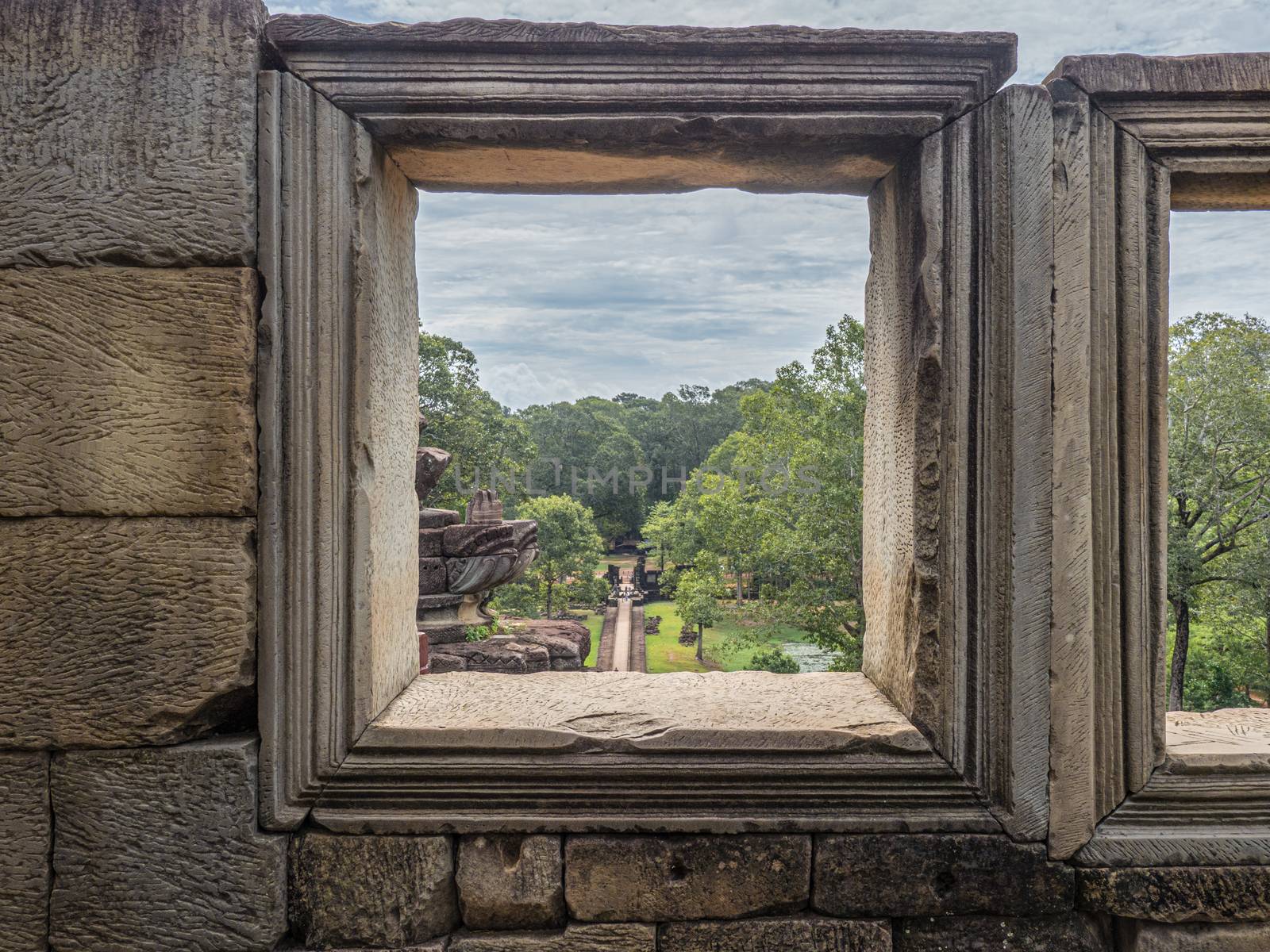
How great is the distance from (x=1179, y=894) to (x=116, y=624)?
101 inches

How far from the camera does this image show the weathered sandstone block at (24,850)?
1.59 m

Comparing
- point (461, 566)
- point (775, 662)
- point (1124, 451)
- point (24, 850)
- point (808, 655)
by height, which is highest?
point (1124, 451)

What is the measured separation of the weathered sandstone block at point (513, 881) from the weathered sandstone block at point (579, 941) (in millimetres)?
38

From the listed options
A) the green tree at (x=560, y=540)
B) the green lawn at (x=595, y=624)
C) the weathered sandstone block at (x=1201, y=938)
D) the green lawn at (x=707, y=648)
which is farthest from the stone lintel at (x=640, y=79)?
the green lawn at (x=595, y=624)

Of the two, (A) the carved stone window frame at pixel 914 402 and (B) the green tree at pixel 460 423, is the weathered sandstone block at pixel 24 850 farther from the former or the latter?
(B) the green tree at pixel 460 423

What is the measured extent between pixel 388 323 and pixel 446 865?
138 cm

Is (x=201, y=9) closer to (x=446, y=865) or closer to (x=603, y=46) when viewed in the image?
(x=603, y=46)

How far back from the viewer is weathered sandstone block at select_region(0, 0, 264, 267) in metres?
1.57

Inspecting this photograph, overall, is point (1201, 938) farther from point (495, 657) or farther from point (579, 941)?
point (495, 657)

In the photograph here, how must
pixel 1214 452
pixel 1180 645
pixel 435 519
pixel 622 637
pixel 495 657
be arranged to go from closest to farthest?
1. pixel 495 657
2. pixel 1180 645
3. pixel 1214 452
4. pixel 435 519
5. pixel 622 637

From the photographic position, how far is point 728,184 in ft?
6.34

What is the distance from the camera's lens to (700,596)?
9.77 meters

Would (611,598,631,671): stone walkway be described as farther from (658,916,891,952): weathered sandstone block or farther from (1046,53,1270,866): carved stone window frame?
(1046,53,1270,866): carved stone window frame

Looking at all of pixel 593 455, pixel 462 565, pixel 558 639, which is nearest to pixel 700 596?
pixel 558 639
